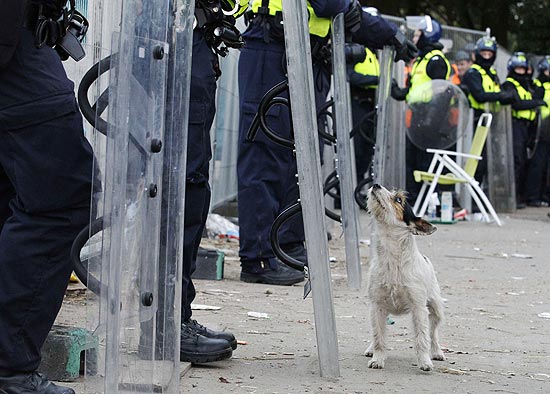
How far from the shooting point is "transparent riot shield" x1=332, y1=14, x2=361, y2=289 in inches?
280

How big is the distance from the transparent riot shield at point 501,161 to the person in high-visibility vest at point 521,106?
0.76m

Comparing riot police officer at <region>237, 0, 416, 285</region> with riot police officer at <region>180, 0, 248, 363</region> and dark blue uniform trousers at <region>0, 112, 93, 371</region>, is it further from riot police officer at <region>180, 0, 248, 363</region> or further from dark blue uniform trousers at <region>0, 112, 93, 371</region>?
dark blue uniform trousers at <region>0, 112, 93, 371</region>

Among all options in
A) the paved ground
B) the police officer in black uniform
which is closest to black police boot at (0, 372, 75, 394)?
the police officer in black uniform

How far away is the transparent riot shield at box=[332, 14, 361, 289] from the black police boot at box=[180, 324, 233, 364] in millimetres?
2802

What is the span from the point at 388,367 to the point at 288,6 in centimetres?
166

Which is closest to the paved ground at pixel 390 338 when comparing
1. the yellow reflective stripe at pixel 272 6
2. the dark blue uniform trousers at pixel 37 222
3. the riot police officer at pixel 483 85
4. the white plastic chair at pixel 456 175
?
the dark blue uniform trousers at pixel 37 222

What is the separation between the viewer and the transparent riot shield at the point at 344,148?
711 cm

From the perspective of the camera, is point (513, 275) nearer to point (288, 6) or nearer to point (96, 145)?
point (288, 6)

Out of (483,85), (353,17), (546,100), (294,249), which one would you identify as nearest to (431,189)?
(483,85)

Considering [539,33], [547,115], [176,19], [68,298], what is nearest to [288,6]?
[176,19]

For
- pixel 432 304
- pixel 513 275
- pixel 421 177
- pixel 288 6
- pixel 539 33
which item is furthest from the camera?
pixel 539 33

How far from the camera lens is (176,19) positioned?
3574 mm

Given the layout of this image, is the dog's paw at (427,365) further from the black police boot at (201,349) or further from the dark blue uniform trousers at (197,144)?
the dark blue uniform trousers at (197,144)

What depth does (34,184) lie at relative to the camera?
366 centimetres
